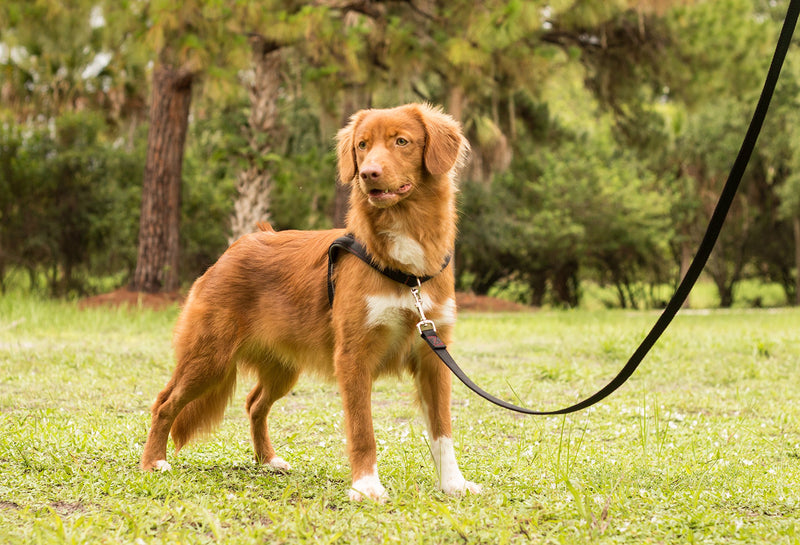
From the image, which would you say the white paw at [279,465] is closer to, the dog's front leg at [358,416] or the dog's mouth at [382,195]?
the dog's front leg at [358,416]

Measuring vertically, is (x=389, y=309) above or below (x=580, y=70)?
below

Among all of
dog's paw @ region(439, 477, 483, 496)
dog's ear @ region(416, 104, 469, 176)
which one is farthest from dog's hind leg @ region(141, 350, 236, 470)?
dog's ear @ region(416, 104, 469, 176)

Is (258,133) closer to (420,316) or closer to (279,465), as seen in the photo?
(279,465)

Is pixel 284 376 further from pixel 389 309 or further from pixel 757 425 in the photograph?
pixel 757 425

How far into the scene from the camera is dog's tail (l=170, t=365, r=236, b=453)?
13.6 ft

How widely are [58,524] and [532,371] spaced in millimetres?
5543

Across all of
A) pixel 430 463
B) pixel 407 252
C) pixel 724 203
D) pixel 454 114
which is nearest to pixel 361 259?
pixel 407 252

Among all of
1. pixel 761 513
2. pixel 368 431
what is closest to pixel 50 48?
pixel 368 431

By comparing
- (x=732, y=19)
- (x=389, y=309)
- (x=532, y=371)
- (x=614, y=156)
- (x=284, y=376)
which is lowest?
(x=532, y=371)

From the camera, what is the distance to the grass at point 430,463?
2951 mm

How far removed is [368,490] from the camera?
3373 mm

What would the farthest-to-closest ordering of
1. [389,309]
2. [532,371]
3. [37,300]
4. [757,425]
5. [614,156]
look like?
[614,156] → [37,300] → [532,371] → [757,425] → [389,309]

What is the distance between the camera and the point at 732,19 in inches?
689

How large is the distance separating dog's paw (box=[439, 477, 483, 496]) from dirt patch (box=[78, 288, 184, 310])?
10.1 meters
